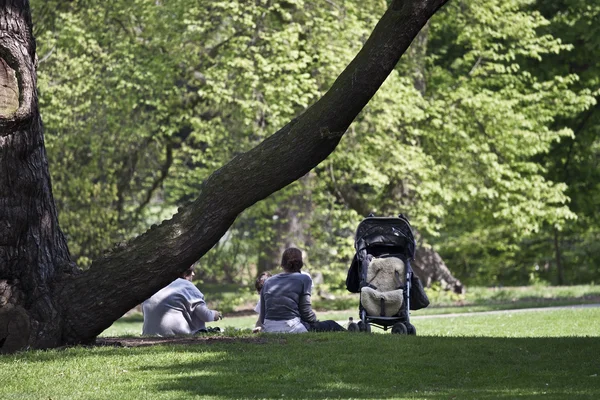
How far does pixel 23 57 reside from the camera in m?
11.1

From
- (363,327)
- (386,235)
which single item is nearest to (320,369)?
(363,327)

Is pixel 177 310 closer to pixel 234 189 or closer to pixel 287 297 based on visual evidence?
pixel 287 297

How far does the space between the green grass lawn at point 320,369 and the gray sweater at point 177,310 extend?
86 cm

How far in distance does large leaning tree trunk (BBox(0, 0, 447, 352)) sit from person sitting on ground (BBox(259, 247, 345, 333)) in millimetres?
1240

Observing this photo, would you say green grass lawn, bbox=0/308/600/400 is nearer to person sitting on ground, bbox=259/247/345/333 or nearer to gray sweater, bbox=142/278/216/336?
person sitting on ground, bbox=259/247/345/333

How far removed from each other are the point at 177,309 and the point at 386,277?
104 inches

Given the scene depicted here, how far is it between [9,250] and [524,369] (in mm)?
5412

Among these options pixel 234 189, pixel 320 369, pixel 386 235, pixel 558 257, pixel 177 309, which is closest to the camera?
Answer: pixel 320 369

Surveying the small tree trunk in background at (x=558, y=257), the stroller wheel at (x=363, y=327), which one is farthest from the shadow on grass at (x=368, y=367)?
the small tree trunk in background at (x=558, y=257)

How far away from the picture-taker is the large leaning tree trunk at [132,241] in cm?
1078

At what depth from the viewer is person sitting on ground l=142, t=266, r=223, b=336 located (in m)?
12.5

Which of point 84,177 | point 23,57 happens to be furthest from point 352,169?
point 23,57

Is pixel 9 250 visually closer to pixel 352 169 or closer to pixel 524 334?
pixel 524 334

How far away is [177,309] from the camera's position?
1262cm
